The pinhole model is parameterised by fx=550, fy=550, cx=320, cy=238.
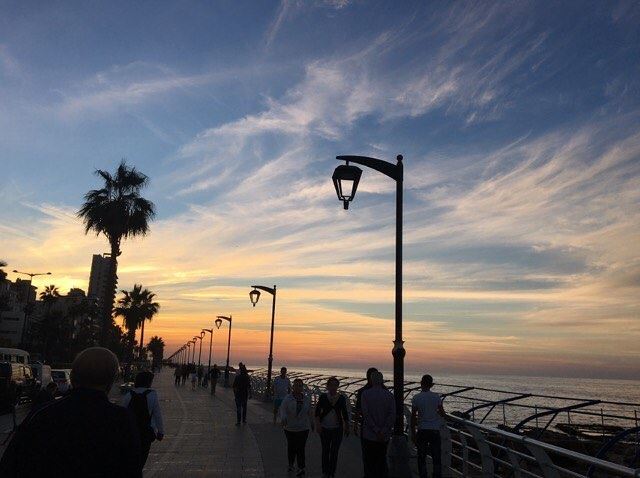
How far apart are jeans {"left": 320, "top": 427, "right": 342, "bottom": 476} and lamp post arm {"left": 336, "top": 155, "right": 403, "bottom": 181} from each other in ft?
14.8

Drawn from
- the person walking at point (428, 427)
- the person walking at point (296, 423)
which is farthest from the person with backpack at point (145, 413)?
the person walking at point (428, 427)

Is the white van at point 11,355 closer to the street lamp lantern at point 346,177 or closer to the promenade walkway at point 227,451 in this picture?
the promenade walkway at point 227,451

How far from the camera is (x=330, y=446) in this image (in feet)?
30.8

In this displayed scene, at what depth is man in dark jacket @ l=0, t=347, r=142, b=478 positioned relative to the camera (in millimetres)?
2512

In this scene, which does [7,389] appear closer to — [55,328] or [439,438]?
[439,438]

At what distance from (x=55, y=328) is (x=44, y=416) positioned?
9467 centimetres

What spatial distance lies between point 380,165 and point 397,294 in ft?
7.72

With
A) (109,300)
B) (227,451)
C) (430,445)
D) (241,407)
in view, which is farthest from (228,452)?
(109,300)

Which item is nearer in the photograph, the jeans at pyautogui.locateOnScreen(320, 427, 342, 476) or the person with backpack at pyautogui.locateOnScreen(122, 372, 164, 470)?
the person with backpack at pyautogui.locateOnScreen(122, 372, 164, 470)

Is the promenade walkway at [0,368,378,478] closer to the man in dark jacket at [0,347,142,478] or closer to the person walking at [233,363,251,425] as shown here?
the person walking at [233,363,251,425]

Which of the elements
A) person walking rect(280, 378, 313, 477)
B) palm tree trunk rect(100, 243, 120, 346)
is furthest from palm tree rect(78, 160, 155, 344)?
person walking rect(280, 378, 313, 477)

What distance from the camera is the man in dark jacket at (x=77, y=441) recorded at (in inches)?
98.9

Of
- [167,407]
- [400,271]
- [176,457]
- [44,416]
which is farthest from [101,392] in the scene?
[167,407]

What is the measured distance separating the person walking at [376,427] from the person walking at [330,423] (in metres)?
1.17
